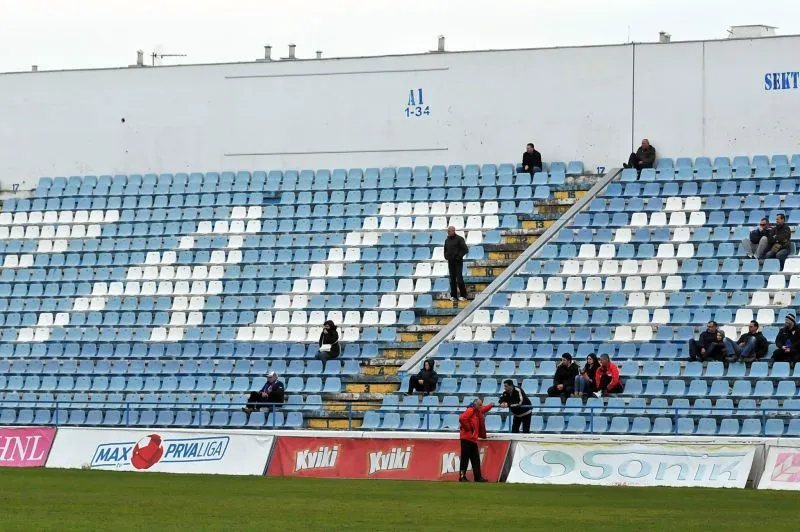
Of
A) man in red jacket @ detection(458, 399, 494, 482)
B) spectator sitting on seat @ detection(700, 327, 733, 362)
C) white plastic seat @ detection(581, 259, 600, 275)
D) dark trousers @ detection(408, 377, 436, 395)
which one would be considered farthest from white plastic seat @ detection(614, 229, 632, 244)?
man in red jacket @ detection(458, 399, 494, 482)

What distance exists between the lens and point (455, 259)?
111 feet

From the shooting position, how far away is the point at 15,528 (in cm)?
1731

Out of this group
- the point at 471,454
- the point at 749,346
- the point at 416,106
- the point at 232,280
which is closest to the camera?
the point at 471,454

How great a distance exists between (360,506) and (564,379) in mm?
9280

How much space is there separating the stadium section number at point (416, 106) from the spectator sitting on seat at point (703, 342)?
11.4 metres

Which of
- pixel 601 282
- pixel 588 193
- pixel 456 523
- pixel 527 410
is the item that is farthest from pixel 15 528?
pixel 588 193

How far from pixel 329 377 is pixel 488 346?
3.15 meters

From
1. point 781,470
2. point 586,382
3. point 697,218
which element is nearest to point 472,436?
point 586,382

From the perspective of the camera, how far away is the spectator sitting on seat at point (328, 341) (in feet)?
110

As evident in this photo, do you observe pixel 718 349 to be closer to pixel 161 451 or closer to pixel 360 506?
pixel 161 451

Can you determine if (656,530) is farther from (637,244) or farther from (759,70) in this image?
(759,70)

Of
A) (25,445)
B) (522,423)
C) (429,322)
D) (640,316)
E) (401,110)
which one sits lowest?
(25,445)

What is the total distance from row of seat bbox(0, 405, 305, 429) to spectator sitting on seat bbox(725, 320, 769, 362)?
788 cm

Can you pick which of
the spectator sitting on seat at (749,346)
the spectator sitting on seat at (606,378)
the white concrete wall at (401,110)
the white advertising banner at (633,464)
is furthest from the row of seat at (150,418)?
the white concrete wall at (401,110)
